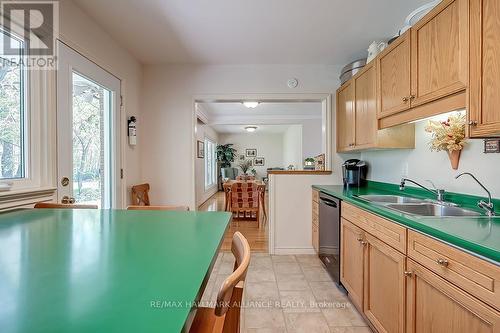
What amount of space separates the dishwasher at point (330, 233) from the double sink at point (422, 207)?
0.34 m

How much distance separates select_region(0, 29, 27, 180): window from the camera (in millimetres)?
1556

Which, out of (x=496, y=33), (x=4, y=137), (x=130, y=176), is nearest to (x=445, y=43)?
(x=496, y=33)

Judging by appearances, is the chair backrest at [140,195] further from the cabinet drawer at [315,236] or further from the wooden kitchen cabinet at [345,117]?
the wooden kitchen cabinet at [345,117]

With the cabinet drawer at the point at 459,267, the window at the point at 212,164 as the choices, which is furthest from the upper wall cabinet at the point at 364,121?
the window at the point at 212,164

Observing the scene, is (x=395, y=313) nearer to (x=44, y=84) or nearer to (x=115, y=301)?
(x=115, y=301)

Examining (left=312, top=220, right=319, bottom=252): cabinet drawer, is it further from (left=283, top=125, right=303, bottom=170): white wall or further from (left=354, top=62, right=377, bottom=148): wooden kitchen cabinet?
(left=283, top=125, right=303, bottom=170): white wall

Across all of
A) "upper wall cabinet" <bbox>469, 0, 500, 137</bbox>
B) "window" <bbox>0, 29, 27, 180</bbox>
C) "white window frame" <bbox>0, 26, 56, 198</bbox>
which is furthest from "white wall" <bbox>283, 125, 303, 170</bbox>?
"window" <bbox>0, 29, 27, 180</bbox>

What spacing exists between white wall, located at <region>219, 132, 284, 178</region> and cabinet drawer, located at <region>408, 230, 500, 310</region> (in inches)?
377

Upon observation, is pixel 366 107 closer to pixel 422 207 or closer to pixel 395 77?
pixel 395 77

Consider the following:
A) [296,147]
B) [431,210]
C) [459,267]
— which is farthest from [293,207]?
[296,147]

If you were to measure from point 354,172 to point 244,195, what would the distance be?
7.83 ft

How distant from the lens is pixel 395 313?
141 cm

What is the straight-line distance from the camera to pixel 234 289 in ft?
2.42

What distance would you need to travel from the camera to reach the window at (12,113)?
5.10 feet
